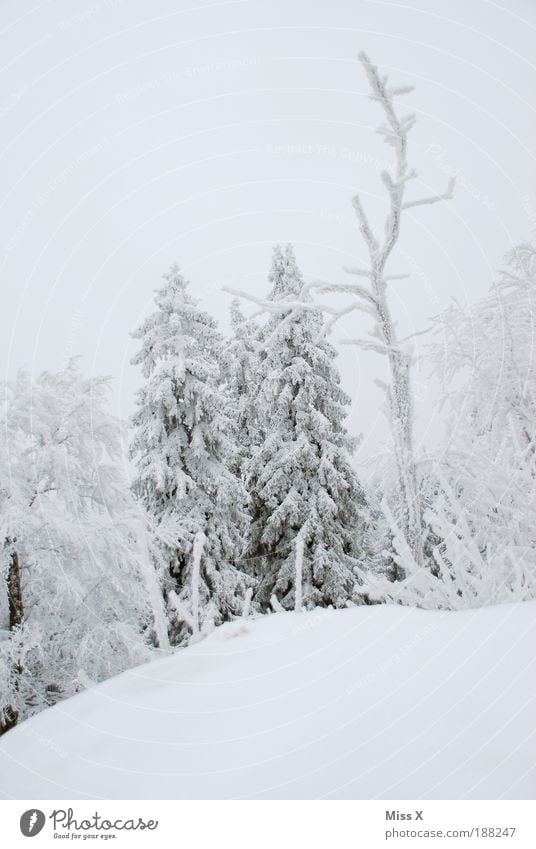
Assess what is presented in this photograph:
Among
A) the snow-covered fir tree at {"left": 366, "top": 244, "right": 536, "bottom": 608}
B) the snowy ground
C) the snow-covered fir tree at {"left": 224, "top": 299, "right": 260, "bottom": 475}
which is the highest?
the snow-covered fir tree at {"left": 224, "top": 299, "right": 260, "bottom": 475}

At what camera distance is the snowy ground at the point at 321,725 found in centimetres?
146

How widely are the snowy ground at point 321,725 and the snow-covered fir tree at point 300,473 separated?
35.1ft

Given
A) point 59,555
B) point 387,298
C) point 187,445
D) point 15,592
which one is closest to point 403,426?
point 387,298

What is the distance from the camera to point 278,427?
14133 millimetres

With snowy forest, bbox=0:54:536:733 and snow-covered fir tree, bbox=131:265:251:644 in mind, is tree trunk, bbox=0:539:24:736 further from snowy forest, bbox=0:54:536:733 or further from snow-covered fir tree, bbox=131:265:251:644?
snow-covered fir tree, bbox=131:265:251:644

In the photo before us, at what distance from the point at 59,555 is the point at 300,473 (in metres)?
7.20

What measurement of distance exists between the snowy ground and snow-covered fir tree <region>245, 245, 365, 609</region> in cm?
1069

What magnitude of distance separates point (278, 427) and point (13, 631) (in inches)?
333

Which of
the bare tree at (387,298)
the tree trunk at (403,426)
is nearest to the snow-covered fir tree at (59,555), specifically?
the tree trunk at (403,426)

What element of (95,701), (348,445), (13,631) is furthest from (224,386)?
(95,701)

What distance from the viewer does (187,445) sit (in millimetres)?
13227

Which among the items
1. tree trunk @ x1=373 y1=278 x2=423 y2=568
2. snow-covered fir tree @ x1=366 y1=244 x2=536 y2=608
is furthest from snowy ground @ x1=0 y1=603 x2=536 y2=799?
tree trunk @ x1=373 y1=278 x2=423 y2=568

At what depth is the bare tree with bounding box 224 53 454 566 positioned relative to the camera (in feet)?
14.3

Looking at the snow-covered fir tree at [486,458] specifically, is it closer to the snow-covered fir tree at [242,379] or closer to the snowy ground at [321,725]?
the snowy ground at [321,725]
